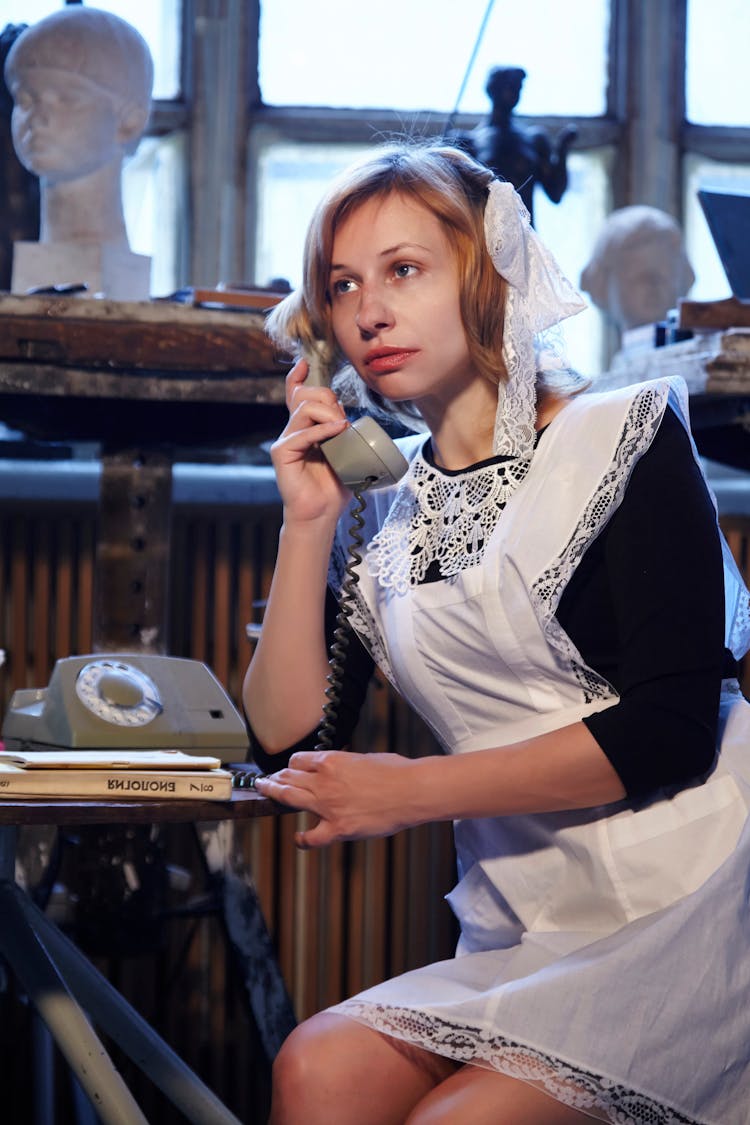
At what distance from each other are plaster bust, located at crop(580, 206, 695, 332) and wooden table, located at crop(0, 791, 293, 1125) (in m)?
1.59

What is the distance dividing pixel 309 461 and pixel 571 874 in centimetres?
59

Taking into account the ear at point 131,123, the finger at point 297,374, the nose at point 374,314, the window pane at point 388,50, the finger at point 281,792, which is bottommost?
the finger at point 281,792

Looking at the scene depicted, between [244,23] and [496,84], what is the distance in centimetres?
76

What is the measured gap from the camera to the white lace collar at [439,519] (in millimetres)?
1628

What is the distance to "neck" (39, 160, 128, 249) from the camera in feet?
8.16

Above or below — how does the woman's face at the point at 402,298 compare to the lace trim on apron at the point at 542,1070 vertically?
above

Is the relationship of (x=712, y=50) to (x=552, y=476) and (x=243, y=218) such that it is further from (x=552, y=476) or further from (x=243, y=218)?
(x=552, y=476)

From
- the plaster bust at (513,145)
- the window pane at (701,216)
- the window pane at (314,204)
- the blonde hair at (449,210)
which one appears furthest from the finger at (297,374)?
the window pane at (701,216)

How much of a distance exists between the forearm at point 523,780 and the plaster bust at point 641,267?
167 centimetres

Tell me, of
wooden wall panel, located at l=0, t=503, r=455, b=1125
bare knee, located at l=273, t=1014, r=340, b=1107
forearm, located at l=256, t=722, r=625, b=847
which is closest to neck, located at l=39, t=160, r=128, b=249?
wooden wall panel, located at l=0, t=503, r=455, b=1125

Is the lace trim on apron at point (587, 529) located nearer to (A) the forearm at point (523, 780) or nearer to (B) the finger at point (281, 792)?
(A) the forearm at point (523, 780)

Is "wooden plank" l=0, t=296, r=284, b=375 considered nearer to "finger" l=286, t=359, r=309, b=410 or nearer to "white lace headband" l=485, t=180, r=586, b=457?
"finger" l=286, t=359, r=309, b=410

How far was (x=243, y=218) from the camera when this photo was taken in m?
3.24

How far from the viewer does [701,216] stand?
11.1ft
